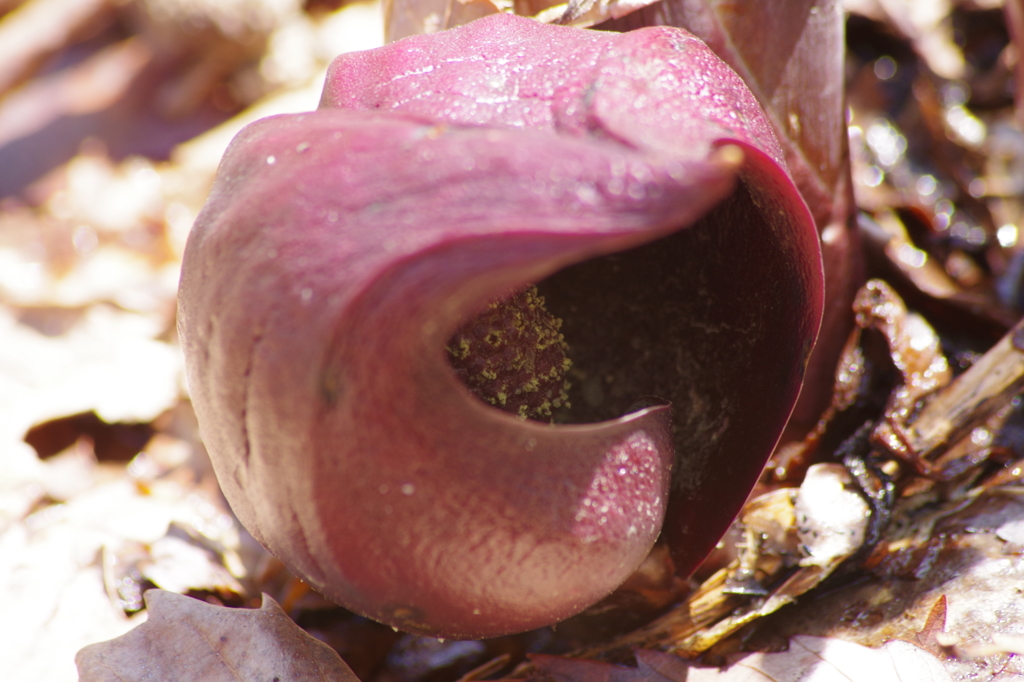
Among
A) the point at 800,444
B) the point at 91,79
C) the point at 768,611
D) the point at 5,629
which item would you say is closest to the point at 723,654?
the point at 768,611

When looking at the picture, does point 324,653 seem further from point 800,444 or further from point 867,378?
point 867,378

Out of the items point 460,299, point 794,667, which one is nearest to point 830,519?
point 794,667

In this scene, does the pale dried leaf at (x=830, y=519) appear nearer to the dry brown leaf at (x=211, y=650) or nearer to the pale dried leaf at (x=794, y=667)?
the pale dried leaf at (x=794, y=667)

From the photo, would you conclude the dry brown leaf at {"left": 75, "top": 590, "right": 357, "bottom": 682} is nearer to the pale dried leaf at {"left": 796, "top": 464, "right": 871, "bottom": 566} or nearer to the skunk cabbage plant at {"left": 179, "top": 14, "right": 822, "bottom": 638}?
the skunk cabbage plant at {"left": 179, "top": 14, "right": 822, "bottom": 638}

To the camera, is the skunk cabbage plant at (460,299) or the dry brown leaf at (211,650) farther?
the dry brown leaf at (211,650)

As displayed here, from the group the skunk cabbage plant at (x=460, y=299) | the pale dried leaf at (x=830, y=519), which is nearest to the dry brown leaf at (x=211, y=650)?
the skunk cabbage plant at (x=460, y=299)

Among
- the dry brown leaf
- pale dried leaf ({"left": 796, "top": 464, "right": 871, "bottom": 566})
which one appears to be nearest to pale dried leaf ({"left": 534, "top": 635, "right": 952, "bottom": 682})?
pale dried leaf ({"left": 796, "top": 464, "right": 871, "bottom": 566})
